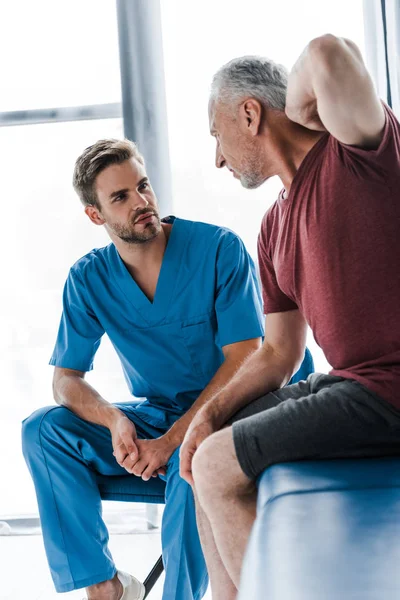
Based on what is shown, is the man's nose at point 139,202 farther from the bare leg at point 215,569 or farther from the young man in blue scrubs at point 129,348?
the bare leg at point 215,569

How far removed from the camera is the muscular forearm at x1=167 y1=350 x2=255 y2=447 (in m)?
1.79

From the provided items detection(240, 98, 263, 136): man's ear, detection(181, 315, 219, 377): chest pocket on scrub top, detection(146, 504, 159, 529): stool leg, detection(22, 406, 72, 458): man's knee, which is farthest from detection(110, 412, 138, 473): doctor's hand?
detection(146, 504, 159, 529): stool leg

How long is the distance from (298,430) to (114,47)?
186 centimetres

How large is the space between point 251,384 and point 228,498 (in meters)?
0.33

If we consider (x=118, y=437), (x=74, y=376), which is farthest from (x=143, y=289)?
(x=118, y=437)

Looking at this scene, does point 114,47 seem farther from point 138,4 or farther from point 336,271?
point 336,271

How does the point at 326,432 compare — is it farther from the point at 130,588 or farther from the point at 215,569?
the point at 130,588

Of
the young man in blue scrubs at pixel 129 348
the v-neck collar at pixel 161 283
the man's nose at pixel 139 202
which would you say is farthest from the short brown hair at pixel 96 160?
the v-neck collar at pixel 161 283

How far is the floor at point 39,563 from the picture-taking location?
7.36ft

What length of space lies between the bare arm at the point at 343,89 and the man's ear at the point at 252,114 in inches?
9.2

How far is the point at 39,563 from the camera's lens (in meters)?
2.50

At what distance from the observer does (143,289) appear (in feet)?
6.72

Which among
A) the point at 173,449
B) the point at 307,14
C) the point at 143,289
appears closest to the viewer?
the point at 173,449

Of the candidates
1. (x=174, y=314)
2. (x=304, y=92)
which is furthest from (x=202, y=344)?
(x=304, y=92)
